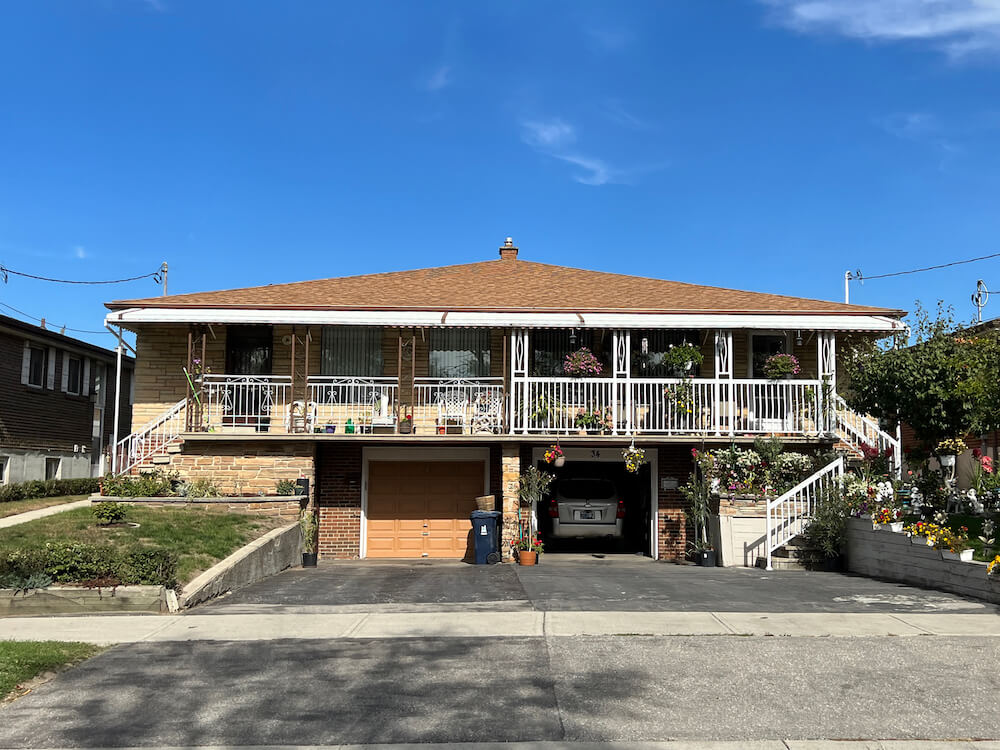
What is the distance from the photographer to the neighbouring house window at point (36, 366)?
2320 cm

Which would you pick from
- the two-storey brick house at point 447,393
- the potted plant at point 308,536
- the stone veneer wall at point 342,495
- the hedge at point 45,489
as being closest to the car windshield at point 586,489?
the two-storey brick house at point 447,393

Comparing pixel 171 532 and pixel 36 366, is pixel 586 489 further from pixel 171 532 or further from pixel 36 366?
pixel 36 366

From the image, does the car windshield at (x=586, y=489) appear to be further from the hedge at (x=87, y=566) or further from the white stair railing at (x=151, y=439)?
the hedge at (x=87, y=566)

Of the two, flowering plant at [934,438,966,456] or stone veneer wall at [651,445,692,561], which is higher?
flowering plant at [934,438,966,456]

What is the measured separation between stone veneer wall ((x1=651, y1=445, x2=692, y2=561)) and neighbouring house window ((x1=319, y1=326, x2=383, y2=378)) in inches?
238

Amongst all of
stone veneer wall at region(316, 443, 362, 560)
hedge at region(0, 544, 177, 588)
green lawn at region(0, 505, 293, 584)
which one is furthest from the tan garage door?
hedge at region(0, 544, 177, 588)

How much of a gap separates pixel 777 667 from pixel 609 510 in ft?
34.5

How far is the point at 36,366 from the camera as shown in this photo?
23578mm

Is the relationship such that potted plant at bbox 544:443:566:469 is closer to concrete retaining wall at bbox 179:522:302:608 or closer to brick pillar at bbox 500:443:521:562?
brick pillar at bbox 500:443:521:562

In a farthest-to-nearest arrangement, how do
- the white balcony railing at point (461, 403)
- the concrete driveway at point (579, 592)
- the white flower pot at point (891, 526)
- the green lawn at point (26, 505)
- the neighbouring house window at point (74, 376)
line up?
the neighbouring house window at point (74, 376) → the white balcony railing at point (461, 403) → the green lawn at point (26, 505) → the white flower pot at point (891, 526) → the concrete driveway at point (579, 592)

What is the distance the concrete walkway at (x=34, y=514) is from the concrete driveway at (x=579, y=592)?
4346 mm

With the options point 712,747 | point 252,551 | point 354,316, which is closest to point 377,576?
point 252,551

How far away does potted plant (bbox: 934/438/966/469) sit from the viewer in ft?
45.6

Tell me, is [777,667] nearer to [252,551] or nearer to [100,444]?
[252,551]
